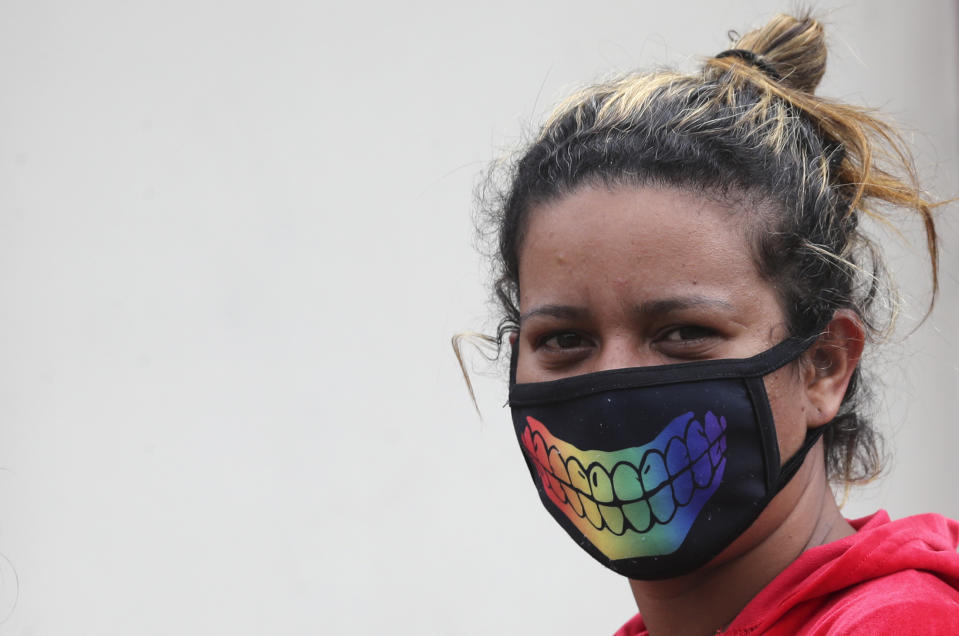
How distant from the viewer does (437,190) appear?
3090 mm

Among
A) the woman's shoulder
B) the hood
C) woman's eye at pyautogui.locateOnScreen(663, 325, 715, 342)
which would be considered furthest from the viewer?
woman's eye at pyautogui.locateOnScreen(663, 325, 715, 342)

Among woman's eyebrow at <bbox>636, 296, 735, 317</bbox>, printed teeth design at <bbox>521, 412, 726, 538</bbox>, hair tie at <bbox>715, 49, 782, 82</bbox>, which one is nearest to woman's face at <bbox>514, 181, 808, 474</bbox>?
woman's eyebrow at <bbox>636, 296, 735, 317</bbox>

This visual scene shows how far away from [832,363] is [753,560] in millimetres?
324

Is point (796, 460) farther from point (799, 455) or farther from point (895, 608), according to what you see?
point (895, 608)

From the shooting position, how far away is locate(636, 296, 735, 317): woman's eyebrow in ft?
4.88

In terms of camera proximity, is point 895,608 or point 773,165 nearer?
point 895,608

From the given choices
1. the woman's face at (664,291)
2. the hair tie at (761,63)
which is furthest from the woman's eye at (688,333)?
the hair tie at (761,63)

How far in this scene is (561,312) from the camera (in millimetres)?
1576

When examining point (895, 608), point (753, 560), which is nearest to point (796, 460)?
point (753, 560)

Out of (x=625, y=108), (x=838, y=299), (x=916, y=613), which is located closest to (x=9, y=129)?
(x=625, y=108)

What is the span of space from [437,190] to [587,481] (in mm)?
1674

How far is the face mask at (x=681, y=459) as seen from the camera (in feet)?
4.90

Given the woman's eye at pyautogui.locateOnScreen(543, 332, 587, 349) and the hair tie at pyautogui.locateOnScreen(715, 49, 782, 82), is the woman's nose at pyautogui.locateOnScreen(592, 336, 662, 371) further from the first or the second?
the hair tie at pyautogui.locateOnScreen(715, 49, 782, 82)

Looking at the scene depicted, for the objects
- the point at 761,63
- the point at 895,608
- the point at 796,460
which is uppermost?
the point at 761,63
